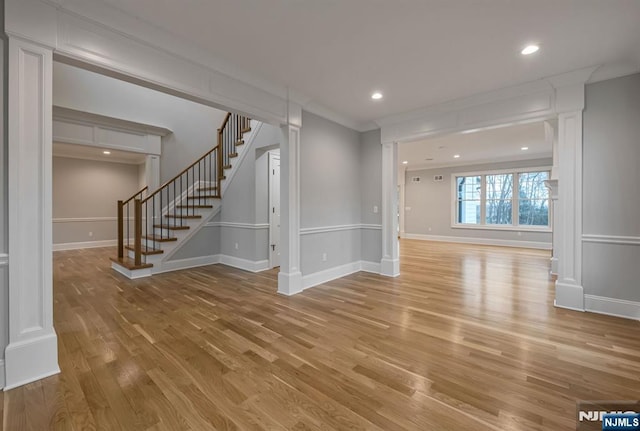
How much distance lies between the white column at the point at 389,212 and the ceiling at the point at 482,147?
121 centimetres

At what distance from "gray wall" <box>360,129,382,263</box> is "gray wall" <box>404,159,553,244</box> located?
6017 mm

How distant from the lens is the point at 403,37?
8.38 feet

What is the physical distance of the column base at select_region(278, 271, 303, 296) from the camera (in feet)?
12.8

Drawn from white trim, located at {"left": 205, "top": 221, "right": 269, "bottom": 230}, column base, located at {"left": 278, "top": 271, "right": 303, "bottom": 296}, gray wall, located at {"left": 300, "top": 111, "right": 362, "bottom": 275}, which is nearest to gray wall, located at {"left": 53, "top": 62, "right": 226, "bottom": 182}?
white trim, located at {"left": 205, "top": 221, "right": 269, "bottom": 230}

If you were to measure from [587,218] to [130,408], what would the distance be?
4.64 m

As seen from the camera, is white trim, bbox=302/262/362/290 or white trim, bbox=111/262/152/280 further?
white trim, bbox=111/262/152/280

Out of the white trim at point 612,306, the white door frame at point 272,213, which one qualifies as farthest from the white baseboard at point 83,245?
the white trim at point 612,306

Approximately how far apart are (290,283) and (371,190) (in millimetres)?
2371

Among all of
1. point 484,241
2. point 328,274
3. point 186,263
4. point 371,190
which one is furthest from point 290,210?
point 484,241

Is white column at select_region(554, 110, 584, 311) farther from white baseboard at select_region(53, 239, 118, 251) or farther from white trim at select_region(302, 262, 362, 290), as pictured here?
white baseboard at select_region(53, 239, 118, 251)

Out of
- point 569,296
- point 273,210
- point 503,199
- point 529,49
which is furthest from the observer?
point 503,199

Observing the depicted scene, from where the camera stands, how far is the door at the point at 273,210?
17.7 ft

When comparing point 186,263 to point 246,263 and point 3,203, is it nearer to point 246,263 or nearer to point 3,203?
point 246,263

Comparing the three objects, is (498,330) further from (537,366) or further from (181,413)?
(181,413)
